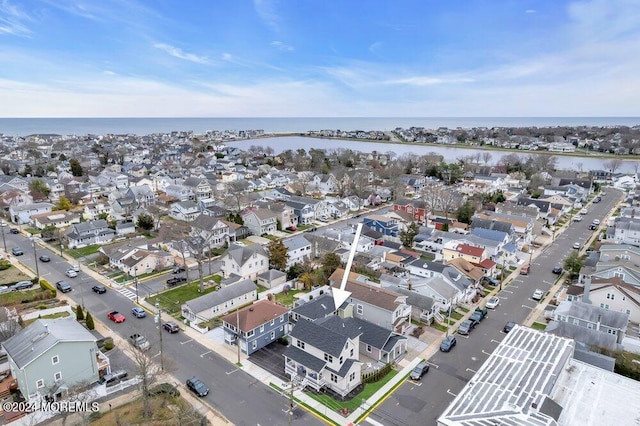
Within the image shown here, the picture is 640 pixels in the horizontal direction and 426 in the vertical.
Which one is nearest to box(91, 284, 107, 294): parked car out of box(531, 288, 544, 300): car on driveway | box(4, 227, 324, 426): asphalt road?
box(4, 227, 324, 426): asphalt road

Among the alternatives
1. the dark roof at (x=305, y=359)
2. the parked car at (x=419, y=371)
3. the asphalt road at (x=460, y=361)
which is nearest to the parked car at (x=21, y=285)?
the dark roof at (x=305, y=359)

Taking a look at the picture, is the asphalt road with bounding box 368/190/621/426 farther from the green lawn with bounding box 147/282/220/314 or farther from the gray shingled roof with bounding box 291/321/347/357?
the green lawn with bounding box 147/282/220/314

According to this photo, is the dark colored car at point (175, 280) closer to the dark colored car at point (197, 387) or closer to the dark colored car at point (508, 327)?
the dark colored car at point (197, 387)

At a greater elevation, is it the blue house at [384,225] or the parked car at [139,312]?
the blue house at [384,225]

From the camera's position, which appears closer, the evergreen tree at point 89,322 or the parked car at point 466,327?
the evergreen tree at point 89,322

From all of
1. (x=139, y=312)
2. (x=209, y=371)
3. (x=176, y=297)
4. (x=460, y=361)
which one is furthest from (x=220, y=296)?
(x=460, y=361)

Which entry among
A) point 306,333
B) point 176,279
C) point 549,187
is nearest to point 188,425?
point 306,333

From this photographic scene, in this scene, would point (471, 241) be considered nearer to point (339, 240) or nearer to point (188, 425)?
point (339, 240)
